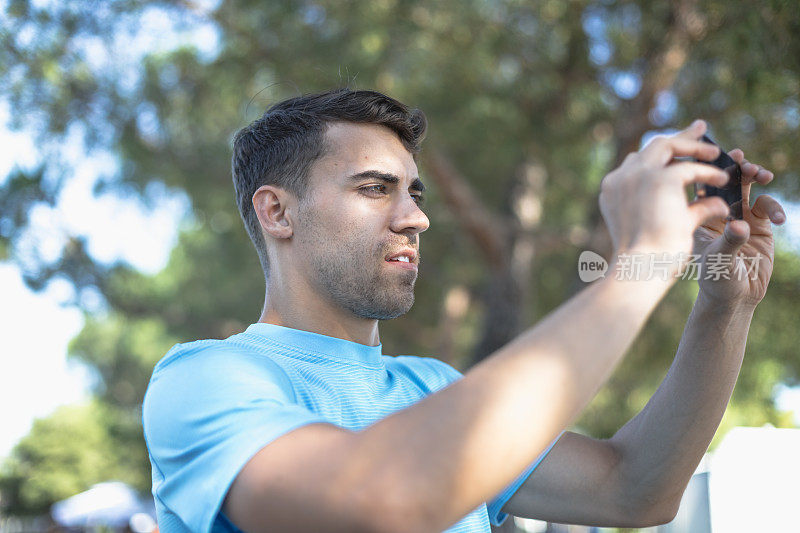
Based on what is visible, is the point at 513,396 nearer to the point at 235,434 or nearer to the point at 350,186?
the point at 235,434

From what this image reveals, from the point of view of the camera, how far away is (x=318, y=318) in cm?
192

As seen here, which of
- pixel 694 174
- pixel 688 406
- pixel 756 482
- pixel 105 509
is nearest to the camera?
pixel 694 174

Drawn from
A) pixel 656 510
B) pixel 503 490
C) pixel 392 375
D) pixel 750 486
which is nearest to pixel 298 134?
pixel 392 375

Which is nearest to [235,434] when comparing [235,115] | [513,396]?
[513,396]

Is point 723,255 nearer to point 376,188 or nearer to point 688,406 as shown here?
point 688,406

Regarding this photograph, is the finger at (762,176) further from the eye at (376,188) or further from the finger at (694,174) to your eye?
the eye at (376,188)

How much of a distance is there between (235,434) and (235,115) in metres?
8.98

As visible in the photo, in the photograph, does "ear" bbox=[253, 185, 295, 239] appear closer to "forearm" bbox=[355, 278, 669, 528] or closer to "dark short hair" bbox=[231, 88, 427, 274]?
"dark short hair" bbox=[231, 88, 427, 274]

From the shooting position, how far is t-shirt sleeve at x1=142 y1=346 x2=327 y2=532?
119 centimetres

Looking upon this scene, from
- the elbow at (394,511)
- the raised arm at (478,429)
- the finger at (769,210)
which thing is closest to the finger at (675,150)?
the raised arm at (478,429)

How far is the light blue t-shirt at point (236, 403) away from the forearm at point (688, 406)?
40 cm

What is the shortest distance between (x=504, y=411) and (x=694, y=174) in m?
0.47

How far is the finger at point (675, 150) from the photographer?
47.3 inches

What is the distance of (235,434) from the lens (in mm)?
1204
